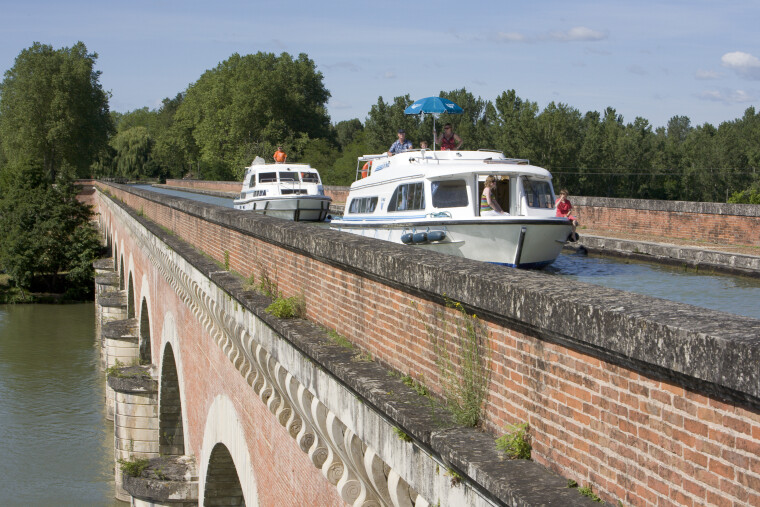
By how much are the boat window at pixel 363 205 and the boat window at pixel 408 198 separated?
3.16 feet

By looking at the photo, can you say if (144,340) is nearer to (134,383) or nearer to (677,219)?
(134,383)

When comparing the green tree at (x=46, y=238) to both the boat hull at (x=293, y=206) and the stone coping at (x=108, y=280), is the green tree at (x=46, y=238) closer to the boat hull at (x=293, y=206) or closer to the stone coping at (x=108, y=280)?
the stone coping at (x=108, y=280)

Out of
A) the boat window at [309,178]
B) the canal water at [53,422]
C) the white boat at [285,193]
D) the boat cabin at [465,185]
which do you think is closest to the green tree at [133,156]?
the canal water at [53,422]

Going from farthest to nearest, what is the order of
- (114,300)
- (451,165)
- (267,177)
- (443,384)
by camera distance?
1. (114,300)
2. (267,177)
3. (451,165)
4. (443,384)

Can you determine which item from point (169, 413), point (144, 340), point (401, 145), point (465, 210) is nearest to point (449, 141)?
point (401, 145)

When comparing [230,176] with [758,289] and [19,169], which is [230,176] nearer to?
[19,169]

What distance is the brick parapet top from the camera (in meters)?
2.36

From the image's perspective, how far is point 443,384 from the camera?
407 cm

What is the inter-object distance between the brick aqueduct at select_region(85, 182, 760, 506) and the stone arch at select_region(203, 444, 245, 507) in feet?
5.41

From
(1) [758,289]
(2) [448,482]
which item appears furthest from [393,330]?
(1) [758,289]

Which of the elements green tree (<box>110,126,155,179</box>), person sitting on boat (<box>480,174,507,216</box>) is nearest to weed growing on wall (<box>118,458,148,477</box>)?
person sitting on boat (<box>480,174,507,216</box>)

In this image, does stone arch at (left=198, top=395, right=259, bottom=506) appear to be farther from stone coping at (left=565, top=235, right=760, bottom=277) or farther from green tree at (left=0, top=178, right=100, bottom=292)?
green tree at (left=0, top=178, right=100, bottom=292)

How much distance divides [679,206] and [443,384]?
11847 millimetres

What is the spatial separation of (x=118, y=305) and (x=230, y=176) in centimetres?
4914
